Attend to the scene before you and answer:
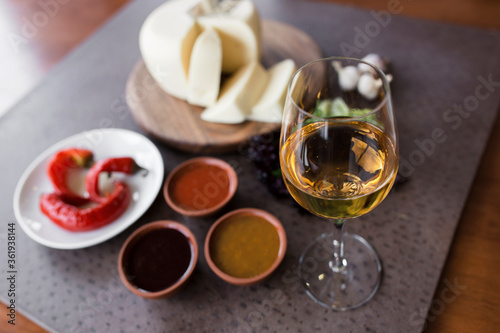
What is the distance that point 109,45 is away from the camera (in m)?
1.39

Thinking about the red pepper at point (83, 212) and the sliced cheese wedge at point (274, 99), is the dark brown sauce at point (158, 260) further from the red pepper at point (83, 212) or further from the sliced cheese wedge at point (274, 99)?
the sliced cheese wedge at point (274, 99)

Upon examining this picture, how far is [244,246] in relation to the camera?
0.81 metres

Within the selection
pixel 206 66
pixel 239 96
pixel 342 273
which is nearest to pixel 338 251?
pixel 342 273

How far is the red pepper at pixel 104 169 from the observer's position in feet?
3.05

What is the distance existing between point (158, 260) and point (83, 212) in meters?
0.20

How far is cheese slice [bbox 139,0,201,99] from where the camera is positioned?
107 centimetres

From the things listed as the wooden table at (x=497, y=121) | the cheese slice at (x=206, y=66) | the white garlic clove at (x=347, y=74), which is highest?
the white garlic clove at (x=347, y=74)

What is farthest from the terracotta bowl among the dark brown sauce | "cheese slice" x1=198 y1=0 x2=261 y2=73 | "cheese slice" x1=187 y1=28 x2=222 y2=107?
"cheese slice" x1=198 y1=0 x2=261 y2=73

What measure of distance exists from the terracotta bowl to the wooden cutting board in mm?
250

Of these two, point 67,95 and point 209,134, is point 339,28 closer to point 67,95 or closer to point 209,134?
point 209,134

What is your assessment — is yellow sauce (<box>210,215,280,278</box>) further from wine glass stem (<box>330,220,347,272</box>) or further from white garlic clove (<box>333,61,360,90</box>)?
white garlic clove (<box>333,61,360,90</box>)

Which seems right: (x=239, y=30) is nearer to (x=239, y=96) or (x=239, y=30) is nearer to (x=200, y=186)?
(x=239, y=96)

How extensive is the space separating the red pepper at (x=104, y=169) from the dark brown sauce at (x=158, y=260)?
169mm

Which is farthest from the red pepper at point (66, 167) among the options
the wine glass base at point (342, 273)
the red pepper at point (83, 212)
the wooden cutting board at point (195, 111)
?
the wine glass base at point (342, 273)
